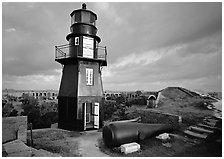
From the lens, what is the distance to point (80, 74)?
31.6 feet

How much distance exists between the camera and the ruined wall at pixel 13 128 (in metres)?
6.53

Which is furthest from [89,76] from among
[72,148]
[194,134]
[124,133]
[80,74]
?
[194,134]

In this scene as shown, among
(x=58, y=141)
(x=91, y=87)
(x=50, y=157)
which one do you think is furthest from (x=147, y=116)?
(x=50, y=157)

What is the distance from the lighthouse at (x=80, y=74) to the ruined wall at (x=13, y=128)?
2.86 meters

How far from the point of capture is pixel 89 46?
32.4 feet

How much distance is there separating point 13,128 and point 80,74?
14.7 ft

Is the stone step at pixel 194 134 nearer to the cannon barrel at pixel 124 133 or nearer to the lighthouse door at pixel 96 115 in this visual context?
the cannon barrel at pixel 124 133

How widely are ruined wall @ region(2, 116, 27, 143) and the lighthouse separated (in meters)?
2.86

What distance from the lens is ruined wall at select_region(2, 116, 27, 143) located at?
21.4 ft

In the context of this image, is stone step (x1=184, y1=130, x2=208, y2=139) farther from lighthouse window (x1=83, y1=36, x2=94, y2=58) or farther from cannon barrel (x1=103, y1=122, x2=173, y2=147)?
lighthouse window (x1=83, y1=36, x2=94, y2=58)

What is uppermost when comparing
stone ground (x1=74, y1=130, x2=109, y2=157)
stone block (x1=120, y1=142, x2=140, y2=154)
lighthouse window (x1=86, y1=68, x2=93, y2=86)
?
lighthouse window (x1=86, y1=68, x2=93, y2=86)

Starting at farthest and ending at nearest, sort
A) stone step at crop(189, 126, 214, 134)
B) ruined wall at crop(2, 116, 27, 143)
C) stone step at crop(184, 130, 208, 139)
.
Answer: stone step at crop(189, 126, 214, 134) < stone step at crop(184, 130, 208, 139) < ruined wall at crop(2, 116, 27, 143)

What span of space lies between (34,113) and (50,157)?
27.9 feet

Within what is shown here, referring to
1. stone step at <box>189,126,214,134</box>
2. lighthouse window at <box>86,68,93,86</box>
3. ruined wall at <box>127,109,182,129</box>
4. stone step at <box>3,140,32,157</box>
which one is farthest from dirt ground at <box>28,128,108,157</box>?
stone step at <box>189,126,214,134</box>
